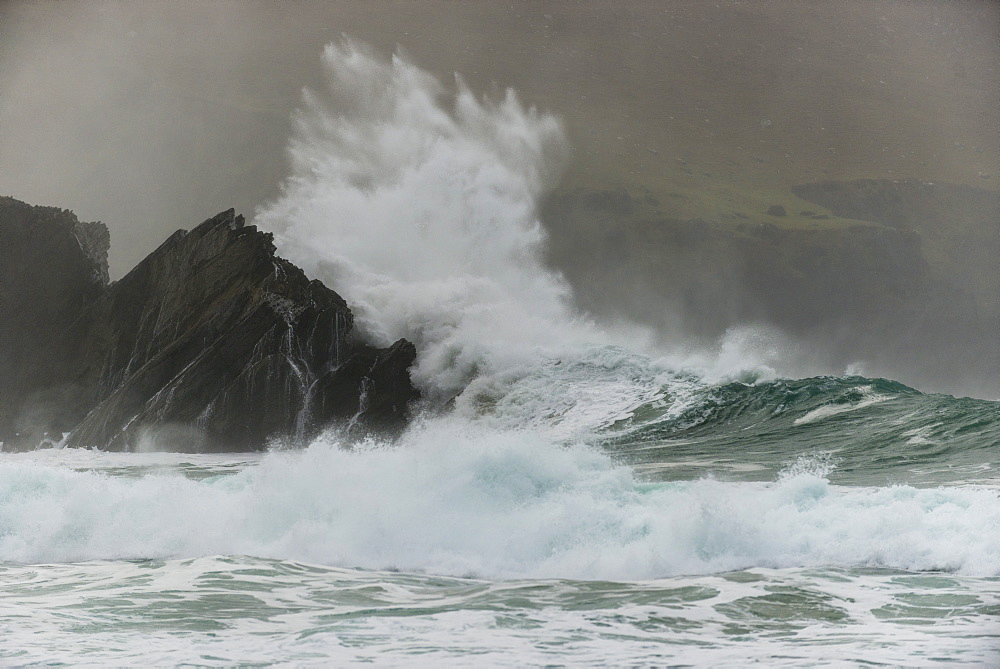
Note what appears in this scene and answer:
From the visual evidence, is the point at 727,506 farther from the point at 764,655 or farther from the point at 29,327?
the point at 29,327

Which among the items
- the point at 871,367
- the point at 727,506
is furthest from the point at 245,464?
the point at 871,367

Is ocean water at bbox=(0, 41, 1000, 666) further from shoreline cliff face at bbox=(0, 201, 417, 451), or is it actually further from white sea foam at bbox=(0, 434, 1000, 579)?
shoreline cliff face at bbox=(0, 201, 417, 451)

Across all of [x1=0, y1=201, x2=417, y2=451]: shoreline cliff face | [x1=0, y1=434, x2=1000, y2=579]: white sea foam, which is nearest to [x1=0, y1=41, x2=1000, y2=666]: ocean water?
[x1=0, y1=434, x2=1000, y2=579]: white sea foam

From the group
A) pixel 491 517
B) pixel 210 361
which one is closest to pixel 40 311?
pixel 210 361

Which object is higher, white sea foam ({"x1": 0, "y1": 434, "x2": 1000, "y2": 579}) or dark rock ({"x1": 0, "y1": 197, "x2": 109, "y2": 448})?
dark rock ({"x1": 0, "y1": 197, "x2": 109, "y2": 448})

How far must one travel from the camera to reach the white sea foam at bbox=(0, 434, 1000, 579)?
8.22 metres

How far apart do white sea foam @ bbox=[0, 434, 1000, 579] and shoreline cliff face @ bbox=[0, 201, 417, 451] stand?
7.94m

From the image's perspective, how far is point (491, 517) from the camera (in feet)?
31.3

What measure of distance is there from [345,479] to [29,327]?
16.0m

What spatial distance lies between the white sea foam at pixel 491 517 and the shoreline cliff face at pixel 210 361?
794cm

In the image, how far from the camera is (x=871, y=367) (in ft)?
203

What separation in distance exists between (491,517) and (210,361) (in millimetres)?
11978

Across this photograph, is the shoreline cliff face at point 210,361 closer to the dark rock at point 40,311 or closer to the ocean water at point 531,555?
the dark rock at point 40,311

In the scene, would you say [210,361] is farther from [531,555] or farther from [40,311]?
[531,555]
